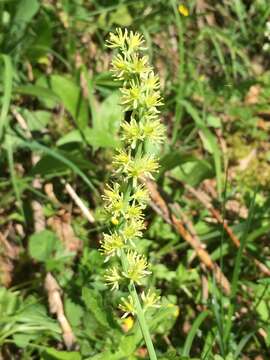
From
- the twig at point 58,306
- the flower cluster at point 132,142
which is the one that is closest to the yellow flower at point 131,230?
the flower cluster at point 132,142

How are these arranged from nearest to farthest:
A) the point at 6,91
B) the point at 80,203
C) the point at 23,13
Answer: the point at 6,91, the point at 80,203, the point at 23,13

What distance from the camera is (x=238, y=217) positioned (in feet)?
10.1

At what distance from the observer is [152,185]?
2.99 meters

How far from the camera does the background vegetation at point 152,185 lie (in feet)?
7.70

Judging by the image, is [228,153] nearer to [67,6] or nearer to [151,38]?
[151,38]

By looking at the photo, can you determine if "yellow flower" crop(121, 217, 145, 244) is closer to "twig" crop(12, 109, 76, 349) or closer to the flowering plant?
the flowering plant

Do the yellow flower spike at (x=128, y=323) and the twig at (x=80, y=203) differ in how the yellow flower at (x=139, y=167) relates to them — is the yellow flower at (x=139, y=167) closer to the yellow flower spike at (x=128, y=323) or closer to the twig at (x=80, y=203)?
the yellow flower spike at (x=128, y=323)

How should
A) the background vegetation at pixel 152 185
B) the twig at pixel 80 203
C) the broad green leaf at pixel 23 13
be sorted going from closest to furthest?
the background vegetation at pixel 152 185, the twig at pixel 80 203, the broad green leaf at pixel 23 13

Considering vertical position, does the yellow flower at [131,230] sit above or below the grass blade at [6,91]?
below

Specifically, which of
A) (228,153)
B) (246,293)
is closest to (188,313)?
(246,293)

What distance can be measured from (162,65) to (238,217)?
3.65ft

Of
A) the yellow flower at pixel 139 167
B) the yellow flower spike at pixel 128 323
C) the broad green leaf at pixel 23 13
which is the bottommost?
the yellow flower spike at pixel 128 323

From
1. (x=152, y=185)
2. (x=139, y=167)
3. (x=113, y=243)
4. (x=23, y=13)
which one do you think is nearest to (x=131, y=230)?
(x=113, y=243)

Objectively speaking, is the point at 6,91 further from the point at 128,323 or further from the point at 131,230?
the point at 131,230
